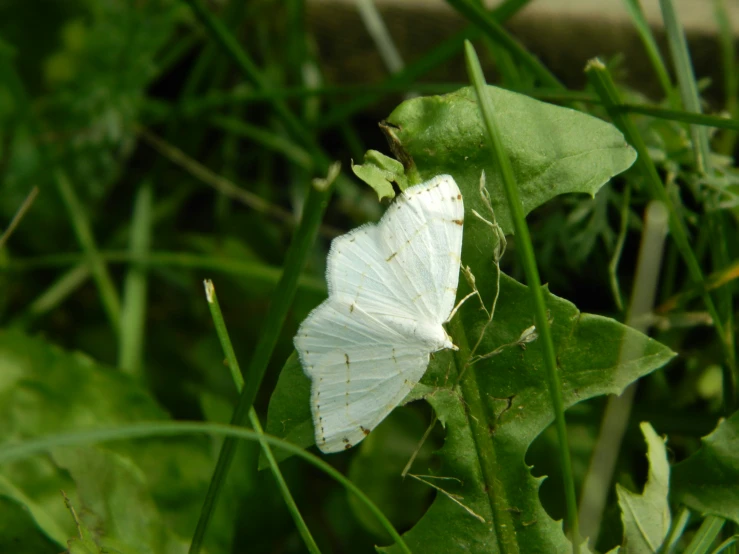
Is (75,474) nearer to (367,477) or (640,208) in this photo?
(367,477)

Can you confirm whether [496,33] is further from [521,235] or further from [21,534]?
[21,534]

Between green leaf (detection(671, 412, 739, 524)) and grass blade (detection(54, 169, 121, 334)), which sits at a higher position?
grass blade (detection(54, 169, 121, 334))

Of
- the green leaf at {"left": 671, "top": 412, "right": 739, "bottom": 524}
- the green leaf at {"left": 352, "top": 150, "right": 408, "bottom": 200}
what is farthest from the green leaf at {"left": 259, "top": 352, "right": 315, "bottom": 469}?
the green leaf at {"left": 671, "top": 412, "right": 739, "bottom": 524}

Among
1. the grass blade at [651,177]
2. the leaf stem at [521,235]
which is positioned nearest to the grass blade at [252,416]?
the leaf stem at [521,235]

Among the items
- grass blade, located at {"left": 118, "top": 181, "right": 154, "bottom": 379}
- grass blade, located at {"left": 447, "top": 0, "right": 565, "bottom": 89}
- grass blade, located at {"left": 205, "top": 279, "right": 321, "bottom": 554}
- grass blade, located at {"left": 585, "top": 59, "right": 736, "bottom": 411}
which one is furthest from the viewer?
grass blade, located at {"left": 118, "top": 181, "right": 154, "bottom": 379}

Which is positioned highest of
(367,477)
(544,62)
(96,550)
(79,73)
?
(79,73)

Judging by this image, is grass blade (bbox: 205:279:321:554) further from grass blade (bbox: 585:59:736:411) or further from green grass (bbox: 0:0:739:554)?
grass blade (bbox: 585:59:736:411)

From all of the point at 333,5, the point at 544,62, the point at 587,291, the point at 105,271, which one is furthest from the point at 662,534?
the point at 333,5
